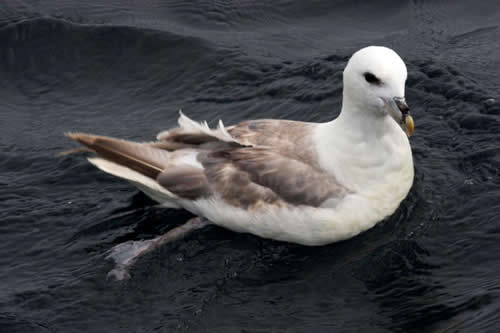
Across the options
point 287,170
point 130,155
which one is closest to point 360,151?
point 287,170

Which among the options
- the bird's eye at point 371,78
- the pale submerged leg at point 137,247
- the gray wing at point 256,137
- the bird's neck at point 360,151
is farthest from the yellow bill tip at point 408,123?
the pale submerged leg at point 137,247

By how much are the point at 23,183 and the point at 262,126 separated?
2.27 meters

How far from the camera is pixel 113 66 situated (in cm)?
952

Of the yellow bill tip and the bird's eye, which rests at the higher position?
the bird's eye

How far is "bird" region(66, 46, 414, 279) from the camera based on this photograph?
6477 mm

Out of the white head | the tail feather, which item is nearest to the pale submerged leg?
the tail feather

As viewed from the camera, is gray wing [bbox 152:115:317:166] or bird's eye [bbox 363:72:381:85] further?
gray wing [bbox 152:115:317:166]

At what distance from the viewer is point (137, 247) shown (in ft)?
22.6

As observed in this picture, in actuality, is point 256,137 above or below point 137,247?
above

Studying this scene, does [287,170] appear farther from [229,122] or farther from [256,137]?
[229,122]

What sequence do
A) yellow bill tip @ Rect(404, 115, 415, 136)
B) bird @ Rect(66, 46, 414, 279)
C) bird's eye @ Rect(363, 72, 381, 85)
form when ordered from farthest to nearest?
bird @ Rect(66, 46, 414, 279) < bird's eye @ Rect(363, 72, 381, 85) < yellow bill tip @ Rect(404, 115, 415, 136)

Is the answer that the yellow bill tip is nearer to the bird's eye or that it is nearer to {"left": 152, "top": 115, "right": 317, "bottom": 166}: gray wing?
the bird's eye

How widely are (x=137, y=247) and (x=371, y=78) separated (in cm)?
227

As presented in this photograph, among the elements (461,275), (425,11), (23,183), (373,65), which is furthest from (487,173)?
(23,183)
